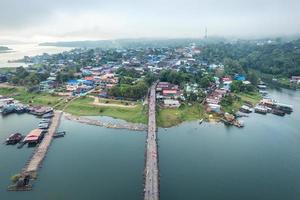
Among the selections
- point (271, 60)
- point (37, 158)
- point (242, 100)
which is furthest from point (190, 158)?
point (271, 60)

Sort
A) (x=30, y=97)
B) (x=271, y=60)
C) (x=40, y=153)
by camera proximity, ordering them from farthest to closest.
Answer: (x=271, y=60), (x=30, y=97), (x=40, y=153)

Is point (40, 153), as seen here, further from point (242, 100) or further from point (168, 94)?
point (242, 100)

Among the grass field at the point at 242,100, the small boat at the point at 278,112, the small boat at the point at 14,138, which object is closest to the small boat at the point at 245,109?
the grass field at the point at 242,100

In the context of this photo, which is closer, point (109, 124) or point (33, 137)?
point (33, 137)

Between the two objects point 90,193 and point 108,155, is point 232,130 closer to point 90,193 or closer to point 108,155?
point 108,155

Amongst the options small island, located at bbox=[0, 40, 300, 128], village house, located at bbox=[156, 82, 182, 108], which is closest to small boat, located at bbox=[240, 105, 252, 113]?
small island, located at bbox=[0, 40, 300, 128]

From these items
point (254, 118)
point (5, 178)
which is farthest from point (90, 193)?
point (254, 118)

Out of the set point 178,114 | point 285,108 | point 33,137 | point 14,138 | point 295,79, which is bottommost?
point 295,79
